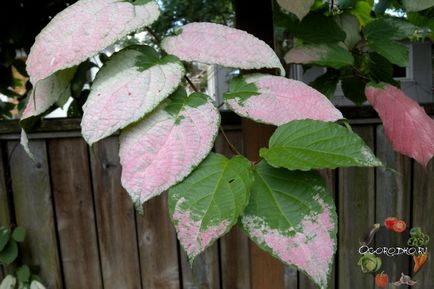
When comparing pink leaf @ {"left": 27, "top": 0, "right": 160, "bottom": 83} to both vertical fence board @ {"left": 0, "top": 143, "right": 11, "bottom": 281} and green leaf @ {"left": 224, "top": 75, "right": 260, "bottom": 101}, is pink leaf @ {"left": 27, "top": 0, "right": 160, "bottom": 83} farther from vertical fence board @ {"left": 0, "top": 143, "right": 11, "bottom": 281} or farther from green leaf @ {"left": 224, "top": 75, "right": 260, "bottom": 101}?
vertical fence board @ {"left": 0, "top": 143, "right": 11, "bottom": 281}

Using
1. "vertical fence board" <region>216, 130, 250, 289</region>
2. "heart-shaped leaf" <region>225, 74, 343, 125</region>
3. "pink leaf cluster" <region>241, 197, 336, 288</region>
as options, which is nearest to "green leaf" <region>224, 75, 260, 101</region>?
"heart-shaped leaf" <region>225, 74, 343, 125</region>

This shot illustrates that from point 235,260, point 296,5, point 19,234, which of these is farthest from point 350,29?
point 19,234

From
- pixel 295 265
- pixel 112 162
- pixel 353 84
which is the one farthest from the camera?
pixel 112 162

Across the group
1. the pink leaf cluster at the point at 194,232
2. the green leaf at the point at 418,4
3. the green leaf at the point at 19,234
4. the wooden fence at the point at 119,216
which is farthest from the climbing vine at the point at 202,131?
the green leaf at the point at 19,234

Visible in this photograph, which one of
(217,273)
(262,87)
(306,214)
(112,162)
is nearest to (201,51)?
(262,87)

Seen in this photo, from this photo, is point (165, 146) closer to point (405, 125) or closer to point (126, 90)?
point (126, 90)

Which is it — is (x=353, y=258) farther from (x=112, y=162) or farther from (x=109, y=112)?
(x=109, y=112)
